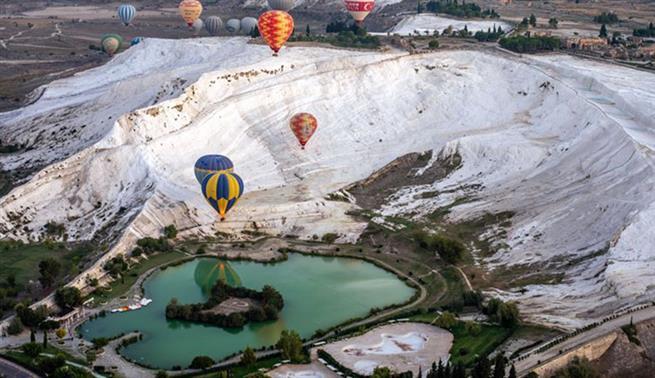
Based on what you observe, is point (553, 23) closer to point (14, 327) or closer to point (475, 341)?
point (475, 341)

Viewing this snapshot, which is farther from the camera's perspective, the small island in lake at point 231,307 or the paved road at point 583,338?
the small island in lake at point 231,307

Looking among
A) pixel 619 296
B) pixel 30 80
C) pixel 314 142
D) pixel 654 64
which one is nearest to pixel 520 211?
pixel 619 296

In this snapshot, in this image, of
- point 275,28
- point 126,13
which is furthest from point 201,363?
point 126,13

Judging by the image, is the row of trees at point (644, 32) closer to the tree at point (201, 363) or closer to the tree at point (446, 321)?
the tree at point (446, 321)

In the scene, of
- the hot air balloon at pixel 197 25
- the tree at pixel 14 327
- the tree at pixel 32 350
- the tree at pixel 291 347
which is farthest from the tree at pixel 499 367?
the hot air balloon at pixel 197 25

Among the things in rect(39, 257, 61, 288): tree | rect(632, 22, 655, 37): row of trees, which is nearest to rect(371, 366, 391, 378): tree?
rect(39, 257, 61, 288): tree

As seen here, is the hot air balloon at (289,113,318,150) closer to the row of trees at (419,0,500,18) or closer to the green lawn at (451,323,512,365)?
the green lawn at (451,323,512,365)

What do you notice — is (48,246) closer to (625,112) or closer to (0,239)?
(0,239)
